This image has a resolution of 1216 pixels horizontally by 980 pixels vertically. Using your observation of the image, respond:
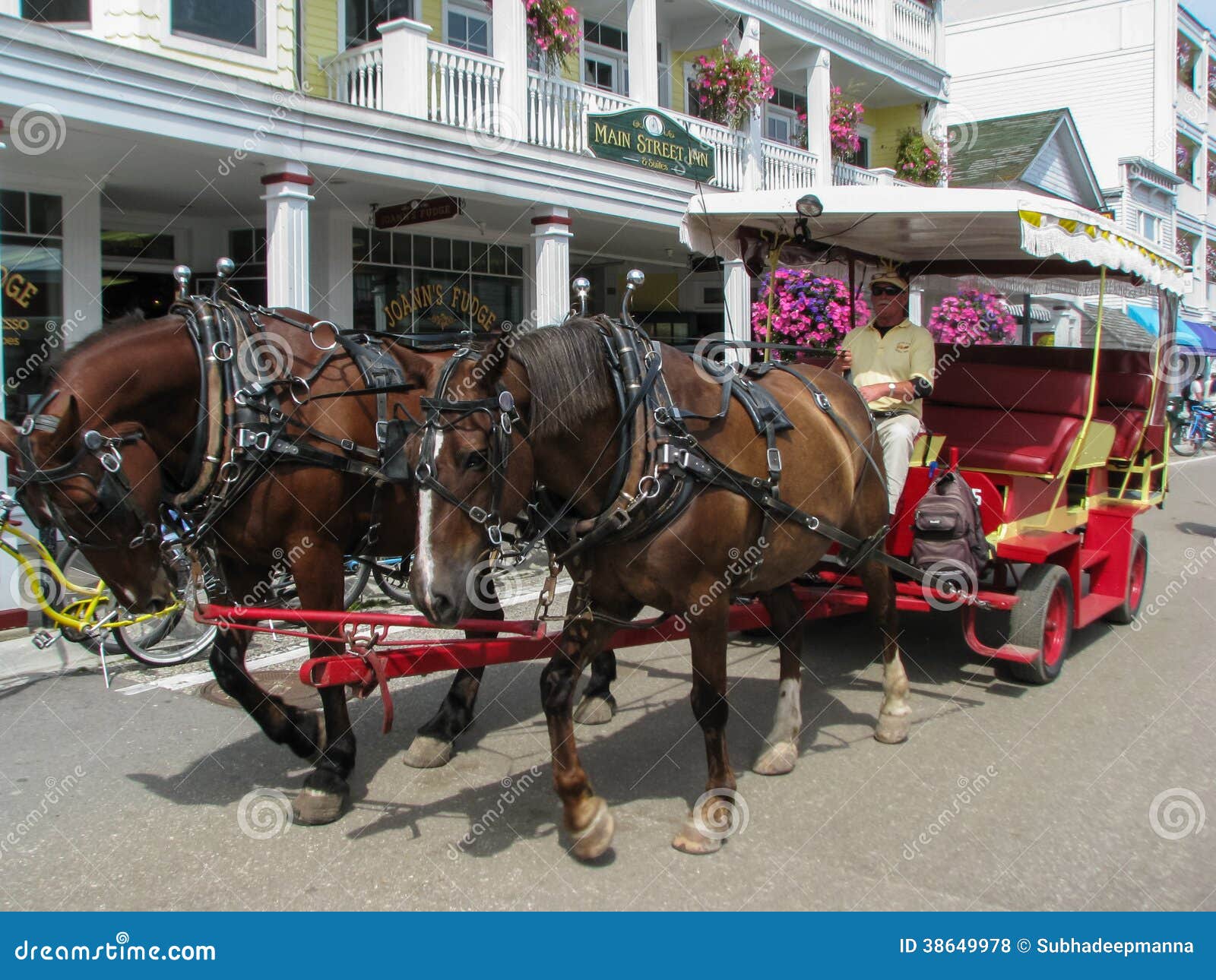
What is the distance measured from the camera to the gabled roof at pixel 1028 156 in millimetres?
23094

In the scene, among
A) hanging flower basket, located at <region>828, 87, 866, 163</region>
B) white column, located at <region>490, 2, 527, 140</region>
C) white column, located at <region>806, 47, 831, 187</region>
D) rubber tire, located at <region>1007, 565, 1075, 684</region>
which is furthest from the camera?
hanging flower basket, located at <region>828, 87, 866, 163</region>

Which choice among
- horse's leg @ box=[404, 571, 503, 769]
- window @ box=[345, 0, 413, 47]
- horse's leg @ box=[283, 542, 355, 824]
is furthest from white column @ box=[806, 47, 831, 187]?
horse's leg @ box=[283, 542, 355, 824]

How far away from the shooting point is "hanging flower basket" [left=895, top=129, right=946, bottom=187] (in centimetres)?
1916

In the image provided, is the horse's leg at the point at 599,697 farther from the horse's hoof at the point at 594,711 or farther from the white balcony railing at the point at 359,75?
the white balcony railing at the point at 359,75

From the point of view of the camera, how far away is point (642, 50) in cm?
1348

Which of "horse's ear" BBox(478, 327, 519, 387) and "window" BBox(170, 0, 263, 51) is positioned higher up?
Answer: "window" BBox(170, 0, 263, 51)

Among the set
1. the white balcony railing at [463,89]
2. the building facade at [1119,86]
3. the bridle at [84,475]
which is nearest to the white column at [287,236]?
the white balcony railing at [463,89]

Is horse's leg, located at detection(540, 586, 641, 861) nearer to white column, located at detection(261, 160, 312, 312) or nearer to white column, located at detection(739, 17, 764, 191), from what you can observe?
white column, located at detection(261, 160, 312, 312)

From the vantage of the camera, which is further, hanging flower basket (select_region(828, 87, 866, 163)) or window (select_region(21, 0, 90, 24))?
hanging flower basket (select_region(828, 87, 866, 163))

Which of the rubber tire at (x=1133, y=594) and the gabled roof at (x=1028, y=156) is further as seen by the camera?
the gabled roof at (x=1028, y=156)

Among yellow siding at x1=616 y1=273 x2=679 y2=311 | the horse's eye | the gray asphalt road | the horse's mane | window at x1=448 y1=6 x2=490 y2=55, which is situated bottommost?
the gray asphalt road

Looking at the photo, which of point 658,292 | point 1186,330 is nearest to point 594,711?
point 658,292

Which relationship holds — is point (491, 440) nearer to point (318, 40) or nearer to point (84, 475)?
point (84, 475)

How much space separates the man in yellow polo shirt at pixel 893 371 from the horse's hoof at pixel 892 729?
1158 millimetres
